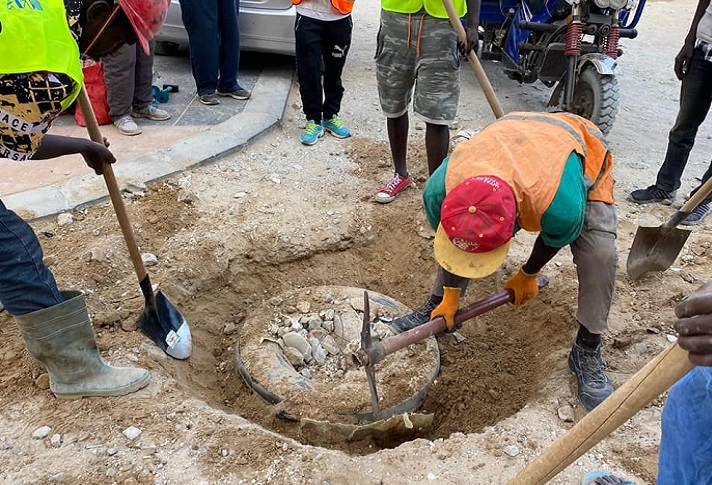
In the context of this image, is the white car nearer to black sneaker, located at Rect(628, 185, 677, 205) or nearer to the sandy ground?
the sandy ground

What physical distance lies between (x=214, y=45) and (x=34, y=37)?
3.19 meters

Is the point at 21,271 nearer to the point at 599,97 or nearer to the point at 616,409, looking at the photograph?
the point at 616,409

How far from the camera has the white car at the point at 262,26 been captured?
205 inches

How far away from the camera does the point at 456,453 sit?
2.19 metres

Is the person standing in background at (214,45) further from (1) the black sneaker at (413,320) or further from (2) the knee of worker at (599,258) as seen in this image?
(2) the knee of worker at (599,258)

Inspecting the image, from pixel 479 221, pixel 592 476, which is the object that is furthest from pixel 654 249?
pixel 479 221

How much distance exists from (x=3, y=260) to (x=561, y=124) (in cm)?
204

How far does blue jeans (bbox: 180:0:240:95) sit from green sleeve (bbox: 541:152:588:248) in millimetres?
3360

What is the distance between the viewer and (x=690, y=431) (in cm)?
132

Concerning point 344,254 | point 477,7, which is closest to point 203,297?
point 344,254

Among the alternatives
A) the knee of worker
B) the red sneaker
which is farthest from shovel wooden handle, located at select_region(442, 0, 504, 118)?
the knee of worker

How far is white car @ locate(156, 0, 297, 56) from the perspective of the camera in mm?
5207

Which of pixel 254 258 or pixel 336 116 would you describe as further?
pixel 336 116

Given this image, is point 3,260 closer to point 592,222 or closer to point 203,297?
point 203,297
